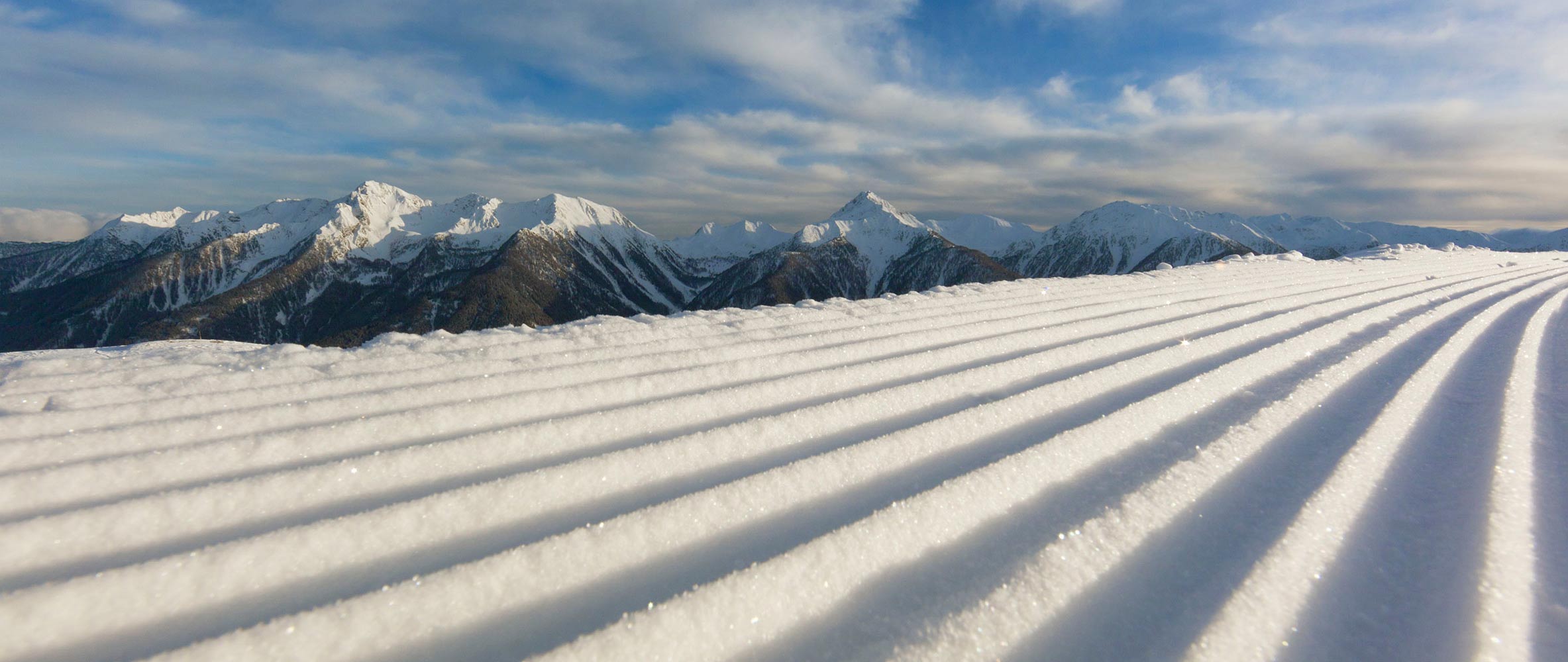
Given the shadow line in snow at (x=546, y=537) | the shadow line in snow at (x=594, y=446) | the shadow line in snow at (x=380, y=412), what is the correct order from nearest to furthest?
the shadow line in snow at (x=546, y=537)
the shadow line in snow at (x=594, y=446)
the shadow line in snow at (x=380, y=412)

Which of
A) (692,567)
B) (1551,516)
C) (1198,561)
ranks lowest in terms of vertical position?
(692,567)

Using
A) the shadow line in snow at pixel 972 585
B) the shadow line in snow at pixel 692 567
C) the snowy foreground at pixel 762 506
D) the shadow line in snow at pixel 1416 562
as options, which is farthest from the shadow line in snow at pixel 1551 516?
the shadow line in snow at pixel 692 567

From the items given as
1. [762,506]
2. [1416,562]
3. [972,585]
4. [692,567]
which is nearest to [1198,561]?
[1416,562]

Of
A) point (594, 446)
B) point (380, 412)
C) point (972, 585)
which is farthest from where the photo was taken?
point (380, 412)

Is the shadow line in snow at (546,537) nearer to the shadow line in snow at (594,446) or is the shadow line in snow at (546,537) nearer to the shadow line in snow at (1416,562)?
the shadow line in snow at (594,446)

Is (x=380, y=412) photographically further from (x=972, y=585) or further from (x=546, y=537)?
(x=972, y=585)

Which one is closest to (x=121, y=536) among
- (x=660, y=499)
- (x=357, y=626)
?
(x=357, y=626)

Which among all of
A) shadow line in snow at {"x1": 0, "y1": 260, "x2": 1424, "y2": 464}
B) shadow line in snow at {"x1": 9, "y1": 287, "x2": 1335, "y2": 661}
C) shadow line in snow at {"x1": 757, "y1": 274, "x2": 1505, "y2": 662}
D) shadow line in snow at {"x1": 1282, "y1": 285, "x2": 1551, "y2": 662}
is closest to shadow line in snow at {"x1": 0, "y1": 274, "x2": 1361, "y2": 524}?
shadow line in snow at {"x1": 0, "y1": 260, "x2": 1424, "y2": 464}

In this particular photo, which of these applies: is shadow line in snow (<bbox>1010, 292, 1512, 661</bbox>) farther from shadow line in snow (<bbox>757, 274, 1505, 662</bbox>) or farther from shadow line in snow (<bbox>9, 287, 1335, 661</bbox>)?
shadow line in snow (<bbox>9, 287, 1335, 661</bbox>)
